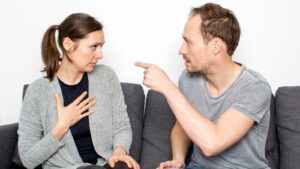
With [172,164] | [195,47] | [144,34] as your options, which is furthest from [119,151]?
[144,34]

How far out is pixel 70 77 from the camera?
6.10 ft

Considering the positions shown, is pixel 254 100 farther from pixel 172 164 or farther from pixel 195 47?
pixel 172 164

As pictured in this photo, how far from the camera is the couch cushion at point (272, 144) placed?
1979 millimetres

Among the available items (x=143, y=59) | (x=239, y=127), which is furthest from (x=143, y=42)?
(x=239, y=127)

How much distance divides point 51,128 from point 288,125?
43.8 inches

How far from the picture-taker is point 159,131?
2.08m

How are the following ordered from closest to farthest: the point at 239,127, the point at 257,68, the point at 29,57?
the point at 239,127
the point at 257,68
the point at 29,57

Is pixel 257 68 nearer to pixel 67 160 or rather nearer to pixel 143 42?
pixel 143 42

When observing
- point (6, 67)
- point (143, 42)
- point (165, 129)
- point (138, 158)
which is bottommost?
point (138, 158)

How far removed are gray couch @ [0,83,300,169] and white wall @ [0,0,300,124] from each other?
27 centimetres

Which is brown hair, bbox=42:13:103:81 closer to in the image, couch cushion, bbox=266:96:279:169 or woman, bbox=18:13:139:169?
woman, bbox=18:13:139:169

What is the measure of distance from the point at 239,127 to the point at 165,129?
0.63 m

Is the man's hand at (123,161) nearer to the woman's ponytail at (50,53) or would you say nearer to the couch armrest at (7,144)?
the woman's ponytail at (50,53)

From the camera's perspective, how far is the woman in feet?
5.79
